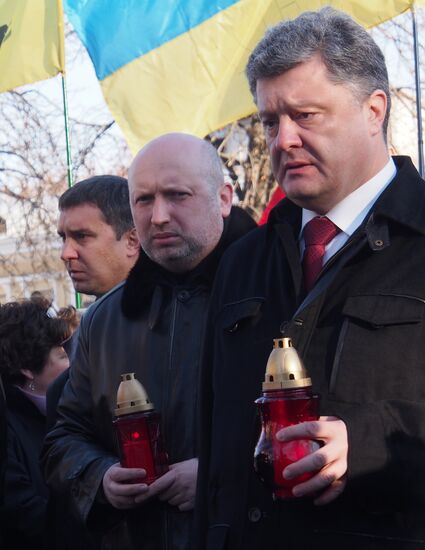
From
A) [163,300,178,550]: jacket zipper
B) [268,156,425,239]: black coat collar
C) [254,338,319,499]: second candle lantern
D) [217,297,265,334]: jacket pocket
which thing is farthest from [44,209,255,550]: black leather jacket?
[254,338,319,499]: second candle lantern

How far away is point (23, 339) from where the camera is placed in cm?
485

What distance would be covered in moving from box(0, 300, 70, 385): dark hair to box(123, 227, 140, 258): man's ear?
86 centimetres

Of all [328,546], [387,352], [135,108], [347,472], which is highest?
[135,108]

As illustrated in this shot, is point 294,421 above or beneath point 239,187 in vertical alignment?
beneath

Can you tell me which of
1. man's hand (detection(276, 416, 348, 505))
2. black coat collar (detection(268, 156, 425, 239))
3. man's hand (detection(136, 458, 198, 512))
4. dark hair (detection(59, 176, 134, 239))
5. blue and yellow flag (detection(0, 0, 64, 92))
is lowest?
man's hand (detection(136, 458, 198, 512))

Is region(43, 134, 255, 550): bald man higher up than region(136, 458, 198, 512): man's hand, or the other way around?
region(43, 134, 255, 550): bald man

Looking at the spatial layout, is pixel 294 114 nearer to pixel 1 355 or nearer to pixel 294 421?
pixel 294 421

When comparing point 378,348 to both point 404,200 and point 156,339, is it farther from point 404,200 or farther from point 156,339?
point 156,339

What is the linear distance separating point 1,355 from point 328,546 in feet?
9.45

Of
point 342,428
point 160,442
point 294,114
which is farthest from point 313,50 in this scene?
point 160,442

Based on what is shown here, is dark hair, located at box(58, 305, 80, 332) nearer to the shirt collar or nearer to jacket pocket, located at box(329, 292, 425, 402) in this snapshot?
the shirt collar

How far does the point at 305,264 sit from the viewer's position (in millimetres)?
2539

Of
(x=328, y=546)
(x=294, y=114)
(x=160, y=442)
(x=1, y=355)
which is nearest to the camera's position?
(x=328, y=546)

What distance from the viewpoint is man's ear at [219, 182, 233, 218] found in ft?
11.3
